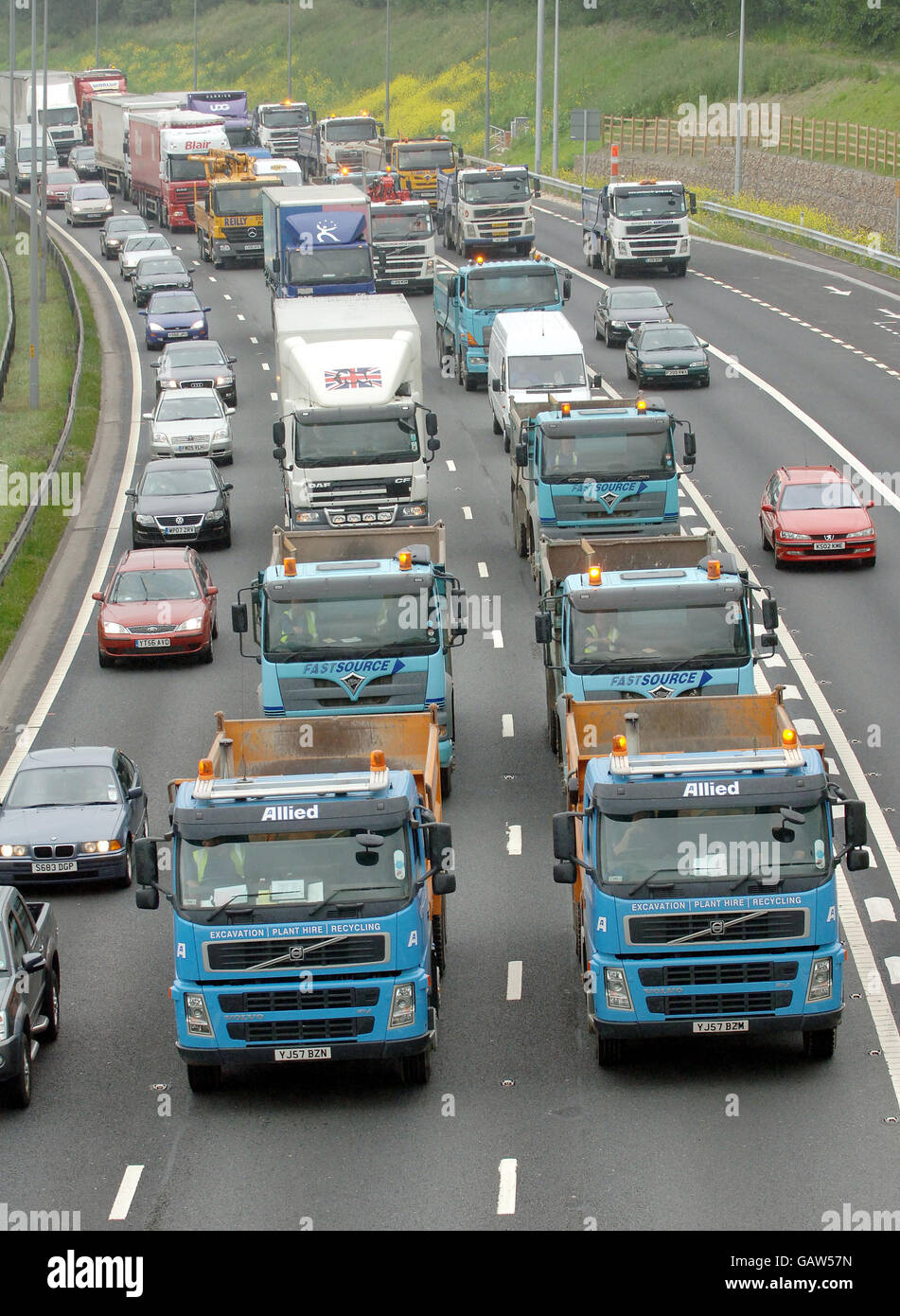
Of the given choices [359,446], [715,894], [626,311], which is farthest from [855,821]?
[626,311]

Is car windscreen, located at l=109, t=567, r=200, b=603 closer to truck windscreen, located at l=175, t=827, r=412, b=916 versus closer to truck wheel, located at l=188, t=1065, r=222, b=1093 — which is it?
truck wheel, located at l=188, t=1065, r=222, b=1093

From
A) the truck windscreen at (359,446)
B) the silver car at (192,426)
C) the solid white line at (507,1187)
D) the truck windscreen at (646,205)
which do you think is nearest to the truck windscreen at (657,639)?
the solid white line at (507,1187)

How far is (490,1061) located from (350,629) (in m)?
7.82

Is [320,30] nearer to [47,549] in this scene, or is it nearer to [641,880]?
[47,549]

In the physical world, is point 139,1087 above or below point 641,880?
below

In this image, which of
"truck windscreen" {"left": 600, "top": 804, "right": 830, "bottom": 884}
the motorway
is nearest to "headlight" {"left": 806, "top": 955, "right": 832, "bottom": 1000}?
"truck windscreen" {"left": 600, "top": 804, "right": 830, "bottom": 884}

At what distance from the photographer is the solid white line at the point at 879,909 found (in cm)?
2181

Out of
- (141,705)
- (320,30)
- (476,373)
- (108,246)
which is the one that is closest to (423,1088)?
(141,705)

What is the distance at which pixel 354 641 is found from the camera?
2514cm

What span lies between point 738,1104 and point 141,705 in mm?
15338

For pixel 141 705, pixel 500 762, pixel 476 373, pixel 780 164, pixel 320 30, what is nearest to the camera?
pixel 500 762

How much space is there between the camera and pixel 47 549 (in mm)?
39812

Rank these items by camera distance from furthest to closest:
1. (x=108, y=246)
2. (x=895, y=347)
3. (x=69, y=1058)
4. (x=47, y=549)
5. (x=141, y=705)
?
(x=108, y=246) → (x=895, y=347) → (x=47, y=549) → (x=141, y=705) → (x=69, y=1058)

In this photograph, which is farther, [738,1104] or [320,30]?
[320,30]
